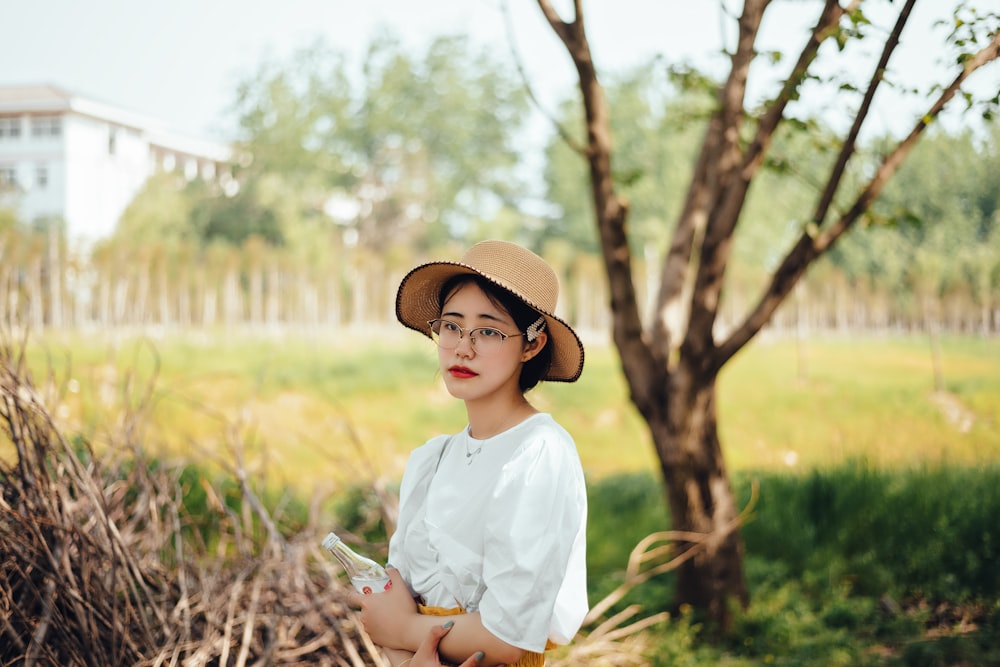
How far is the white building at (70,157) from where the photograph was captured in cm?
1087

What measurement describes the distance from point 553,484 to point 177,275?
1283cm

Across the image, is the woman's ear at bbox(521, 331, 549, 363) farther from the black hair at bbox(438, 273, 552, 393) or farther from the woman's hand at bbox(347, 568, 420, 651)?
the woman's hand at bbox(347, 568, 420, 651)

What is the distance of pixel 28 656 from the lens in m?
2.04

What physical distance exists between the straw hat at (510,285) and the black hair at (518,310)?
1 cm

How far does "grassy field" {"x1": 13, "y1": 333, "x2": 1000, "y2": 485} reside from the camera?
7621 millimetres

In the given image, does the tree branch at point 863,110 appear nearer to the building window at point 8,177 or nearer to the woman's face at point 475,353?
the woman's face at point 475,353

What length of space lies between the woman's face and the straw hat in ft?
0.16

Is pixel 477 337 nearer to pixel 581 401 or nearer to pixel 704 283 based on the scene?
pixel 704 283

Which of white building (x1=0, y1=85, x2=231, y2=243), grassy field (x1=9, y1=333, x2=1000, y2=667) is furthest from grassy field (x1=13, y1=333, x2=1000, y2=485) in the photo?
white building (x1=0, y1=85, x2=231, y2=243)

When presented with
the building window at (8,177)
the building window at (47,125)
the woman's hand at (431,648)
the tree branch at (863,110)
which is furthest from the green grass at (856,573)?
the building window at (47,125)

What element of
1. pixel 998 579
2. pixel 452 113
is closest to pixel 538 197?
pixel 452 113

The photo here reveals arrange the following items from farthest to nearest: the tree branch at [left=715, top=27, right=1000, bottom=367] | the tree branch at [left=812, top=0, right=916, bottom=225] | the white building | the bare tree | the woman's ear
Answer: the white building, the bare tree, the tree branch at [left=715, top=27, right=1000, bottom=367], the tree branch at [left=812, top=0, right=916, bottom=225], the woman's ear

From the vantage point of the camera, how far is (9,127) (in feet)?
35.1

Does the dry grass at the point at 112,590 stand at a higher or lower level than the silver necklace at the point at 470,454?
lower
